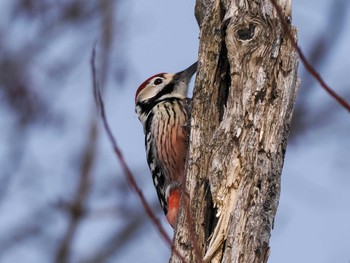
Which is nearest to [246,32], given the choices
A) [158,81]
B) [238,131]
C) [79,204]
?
[238,131]

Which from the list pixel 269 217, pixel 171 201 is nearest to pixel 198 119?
pixel 269 217

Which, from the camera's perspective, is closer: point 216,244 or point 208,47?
point 216,244

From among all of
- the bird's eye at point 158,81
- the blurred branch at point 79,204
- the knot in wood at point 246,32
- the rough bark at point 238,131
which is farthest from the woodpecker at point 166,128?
→ the blurred branch at point 79,204

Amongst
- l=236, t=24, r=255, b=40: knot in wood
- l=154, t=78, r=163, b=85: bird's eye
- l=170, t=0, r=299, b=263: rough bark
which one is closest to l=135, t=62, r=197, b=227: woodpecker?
l=154, t=78, r=163, b=85: bird's eye

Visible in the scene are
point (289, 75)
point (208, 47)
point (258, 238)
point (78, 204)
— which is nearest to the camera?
point (78, 204)

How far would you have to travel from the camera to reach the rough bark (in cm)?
307

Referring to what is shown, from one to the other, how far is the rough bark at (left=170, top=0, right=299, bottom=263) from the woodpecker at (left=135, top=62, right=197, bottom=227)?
1.12 metres

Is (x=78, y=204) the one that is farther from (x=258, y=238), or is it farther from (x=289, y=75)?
(x=289, y=75)

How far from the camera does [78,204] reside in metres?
2.44

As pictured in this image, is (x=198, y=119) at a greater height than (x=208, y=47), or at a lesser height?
lesser

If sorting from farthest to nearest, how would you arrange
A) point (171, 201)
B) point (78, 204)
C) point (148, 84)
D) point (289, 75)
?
point (148, 84) → point (171, 201) → point (289, 75) → point (78, 204)

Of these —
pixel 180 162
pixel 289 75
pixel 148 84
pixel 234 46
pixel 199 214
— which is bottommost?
pixel 199 214

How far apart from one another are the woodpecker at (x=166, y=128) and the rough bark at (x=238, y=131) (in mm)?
1124

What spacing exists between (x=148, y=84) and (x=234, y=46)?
206cm
